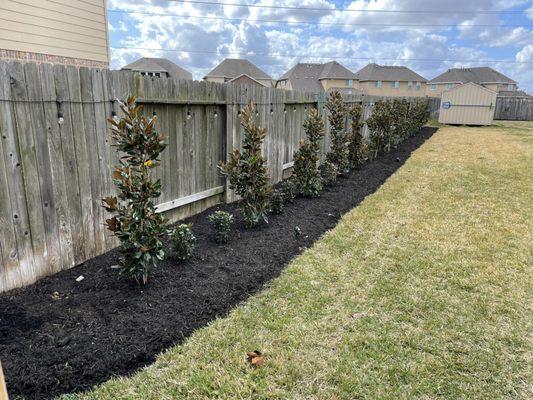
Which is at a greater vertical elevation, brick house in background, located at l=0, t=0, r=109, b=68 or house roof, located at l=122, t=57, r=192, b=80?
house roof, located at l=122, t=57, r=192, b=80

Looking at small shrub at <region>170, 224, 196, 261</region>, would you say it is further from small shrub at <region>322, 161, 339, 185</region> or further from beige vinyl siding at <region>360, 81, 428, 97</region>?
beige vinyl siding at <region>360, 81, 428, 97</region>

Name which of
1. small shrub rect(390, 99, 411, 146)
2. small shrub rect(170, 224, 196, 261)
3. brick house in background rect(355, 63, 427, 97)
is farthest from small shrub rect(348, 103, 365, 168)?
brick house in background rect(355, 63, 427, 97)

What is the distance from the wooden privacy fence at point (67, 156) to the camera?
259 centimetres

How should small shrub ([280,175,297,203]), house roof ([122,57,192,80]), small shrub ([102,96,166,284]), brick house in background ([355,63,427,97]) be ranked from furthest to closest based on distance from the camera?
1. brick house in background ([355,63,427,97])
2. house roof ([122,57,192,80])
3. small shrub ([280,175,297,203])
4. small shrub ([102,96,166,284])

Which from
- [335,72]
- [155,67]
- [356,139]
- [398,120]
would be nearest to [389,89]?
[335,72]

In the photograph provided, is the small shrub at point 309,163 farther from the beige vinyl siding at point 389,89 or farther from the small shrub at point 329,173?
the beige vinyl siding at point 389,89

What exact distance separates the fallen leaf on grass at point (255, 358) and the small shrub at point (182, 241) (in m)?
1.29

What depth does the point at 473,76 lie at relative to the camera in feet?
171

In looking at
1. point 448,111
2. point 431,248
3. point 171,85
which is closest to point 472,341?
point 431,248

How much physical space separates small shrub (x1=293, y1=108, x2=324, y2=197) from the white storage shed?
19094mm

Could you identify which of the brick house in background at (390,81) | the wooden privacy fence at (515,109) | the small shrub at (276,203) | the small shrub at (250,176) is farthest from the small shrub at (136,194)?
the brick house in background at (390,81)

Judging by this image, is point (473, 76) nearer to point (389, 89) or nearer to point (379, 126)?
point (389, 89)

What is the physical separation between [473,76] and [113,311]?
6080cm

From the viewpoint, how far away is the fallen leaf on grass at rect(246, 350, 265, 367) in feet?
7.45
